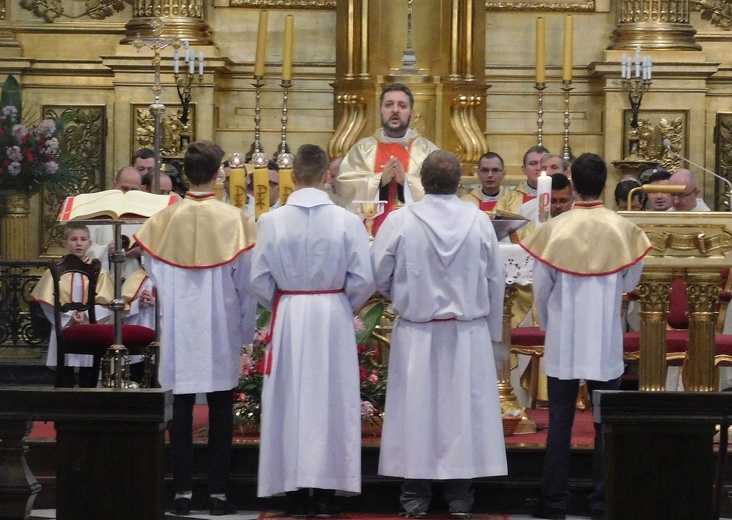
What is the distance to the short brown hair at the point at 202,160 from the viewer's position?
7078 mm

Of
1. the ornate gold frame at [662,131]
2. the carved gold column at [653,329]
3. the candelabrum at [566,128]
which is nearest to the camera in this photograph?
the carved gold column at [653,329]

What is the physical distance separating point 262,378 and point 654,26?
5.24 metres

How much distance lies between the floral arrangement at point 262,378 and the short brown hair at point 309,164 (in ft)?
3.85

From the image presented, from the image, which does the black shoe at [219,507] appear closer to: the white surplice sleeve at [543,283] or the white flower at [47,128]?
the white surplice sleeve at [543,283]

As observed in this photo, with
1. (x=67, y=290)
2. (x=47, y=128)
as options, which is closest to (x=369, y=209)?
(x=67, y=290)

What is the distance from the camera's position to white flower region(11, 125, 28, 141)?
35.3 ft

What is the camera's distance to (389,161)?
8164 millimetres

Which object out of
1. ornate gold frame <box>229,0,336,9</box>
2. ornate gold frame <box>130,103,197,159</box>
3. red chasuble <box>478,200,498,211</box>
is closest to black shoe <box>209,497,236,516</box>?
red chasuble <box>478,200,498,211</box>

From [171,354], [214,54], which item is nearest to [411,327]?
[171,354]

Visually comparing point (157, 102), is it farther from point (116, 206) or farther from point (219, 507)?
point (219, 507)

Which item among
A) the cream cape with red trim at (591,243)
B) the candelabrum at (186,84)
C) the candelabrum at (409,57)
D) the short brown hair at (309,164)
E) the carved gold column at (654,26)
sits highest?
the carved gold column at (654,26)

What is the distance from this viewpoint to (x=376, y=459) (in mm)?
7488

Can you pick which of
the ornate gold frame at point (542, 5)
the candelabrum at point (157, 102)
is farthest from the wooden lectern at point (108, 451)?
Answer: the ornate gold frame at point (542, 5)

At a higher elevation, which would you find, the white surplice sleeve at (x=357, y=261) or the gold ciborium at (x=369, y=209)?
the gold ciborium at (x=369, y=209)
